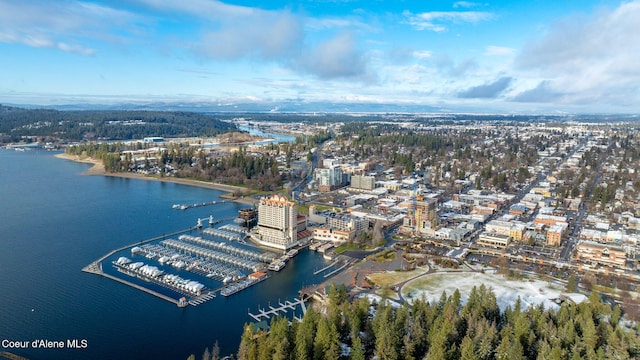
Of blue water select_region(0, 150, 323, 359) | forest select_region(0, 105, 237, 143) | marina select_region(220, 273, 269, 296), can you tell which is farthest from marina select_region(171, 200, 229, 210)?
forest select_region(0, 105, 237, 143)

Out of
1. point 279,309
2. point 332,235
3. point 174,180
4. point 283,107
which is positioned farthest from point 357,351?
point 283,107

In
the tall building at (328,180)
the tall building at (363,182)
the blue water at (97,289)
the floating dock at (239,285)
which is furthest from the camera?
the tall building at (363,182)

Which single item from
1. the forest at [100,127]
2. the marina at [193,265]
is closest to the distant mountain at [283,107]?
the forest at [100,127]

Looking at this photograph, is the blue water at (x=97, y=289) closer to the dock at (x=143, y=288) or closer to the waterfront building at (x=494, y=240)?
the dock at (x=143, y=288)

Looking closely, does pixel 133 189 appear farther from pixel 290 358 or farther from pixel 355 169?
pixel 290 358

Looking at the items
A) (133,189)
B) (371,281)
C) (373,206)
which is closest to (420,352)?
(371,281)

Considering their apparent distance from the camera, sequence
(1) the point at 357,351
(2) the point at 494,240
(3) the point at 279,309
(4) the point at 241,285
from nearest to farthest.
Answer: (1) the point at 357,351
(3) the point at 279,309
(4) the point at 241,285
(2) the point at 494,240

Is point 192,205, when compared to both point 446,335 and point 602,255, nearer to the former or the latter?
point 446,335

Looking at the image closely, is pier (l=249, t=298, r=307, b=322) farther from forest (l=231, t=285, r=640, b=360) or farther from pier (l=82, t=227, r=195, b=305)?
pier (l=82, t=227, r=195, b=305)
